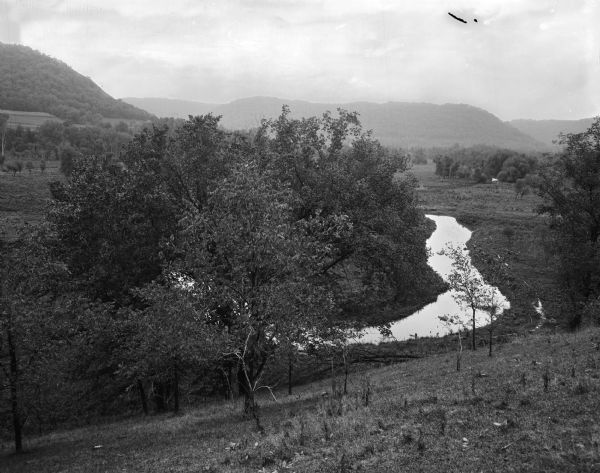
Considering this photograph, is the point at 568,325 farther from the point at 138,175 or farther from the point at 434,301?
the point at 138,175

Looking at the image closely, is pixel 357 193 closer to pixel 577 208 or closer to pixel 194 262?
pixel 194 262

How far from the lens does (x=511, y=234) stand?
83375 mm

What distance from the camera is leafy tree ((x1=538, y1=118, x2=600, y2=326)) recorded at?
37.2 meters

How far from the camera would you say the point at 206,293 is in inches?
755

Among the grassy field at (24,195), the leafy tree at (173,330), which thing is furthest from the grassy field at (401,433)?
the grassy field at (24,195)

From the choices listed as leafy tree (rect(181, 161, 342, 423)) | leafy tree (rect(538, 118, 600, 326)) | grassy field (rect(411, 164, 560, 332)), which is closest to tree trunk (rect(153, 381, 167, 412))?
leafy tree (rect(181, 161, 342, 423))

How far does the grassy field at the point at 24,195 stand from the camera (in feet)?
301

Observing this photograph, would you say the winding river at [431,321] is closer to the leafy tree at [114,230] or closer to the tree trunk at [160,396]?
the tree trunk at [160,396]

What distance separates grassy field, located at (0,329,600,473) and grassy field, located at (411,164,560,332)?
39.2 ft

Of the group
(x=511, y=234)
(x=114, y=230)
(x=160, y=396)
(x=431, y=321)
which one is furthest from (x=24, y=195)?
(x=511, y=234)

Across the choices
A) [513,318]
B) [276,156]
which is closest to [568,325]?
[513,318]

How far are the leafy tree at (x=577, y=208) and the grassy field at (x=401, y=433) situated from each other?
1390cm

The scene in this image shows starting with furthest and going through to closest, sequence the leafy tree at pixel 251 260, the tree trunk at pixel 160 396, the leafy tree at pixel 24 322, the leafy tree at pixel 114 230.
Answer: the tree trunk at pixel 160 396 < the leafy tree at pixel 114 230 < the leafy tree at pixel 24 322 < the leafy tree at pixel 251 260

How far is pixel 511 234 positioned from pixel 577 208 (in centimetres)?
4740
